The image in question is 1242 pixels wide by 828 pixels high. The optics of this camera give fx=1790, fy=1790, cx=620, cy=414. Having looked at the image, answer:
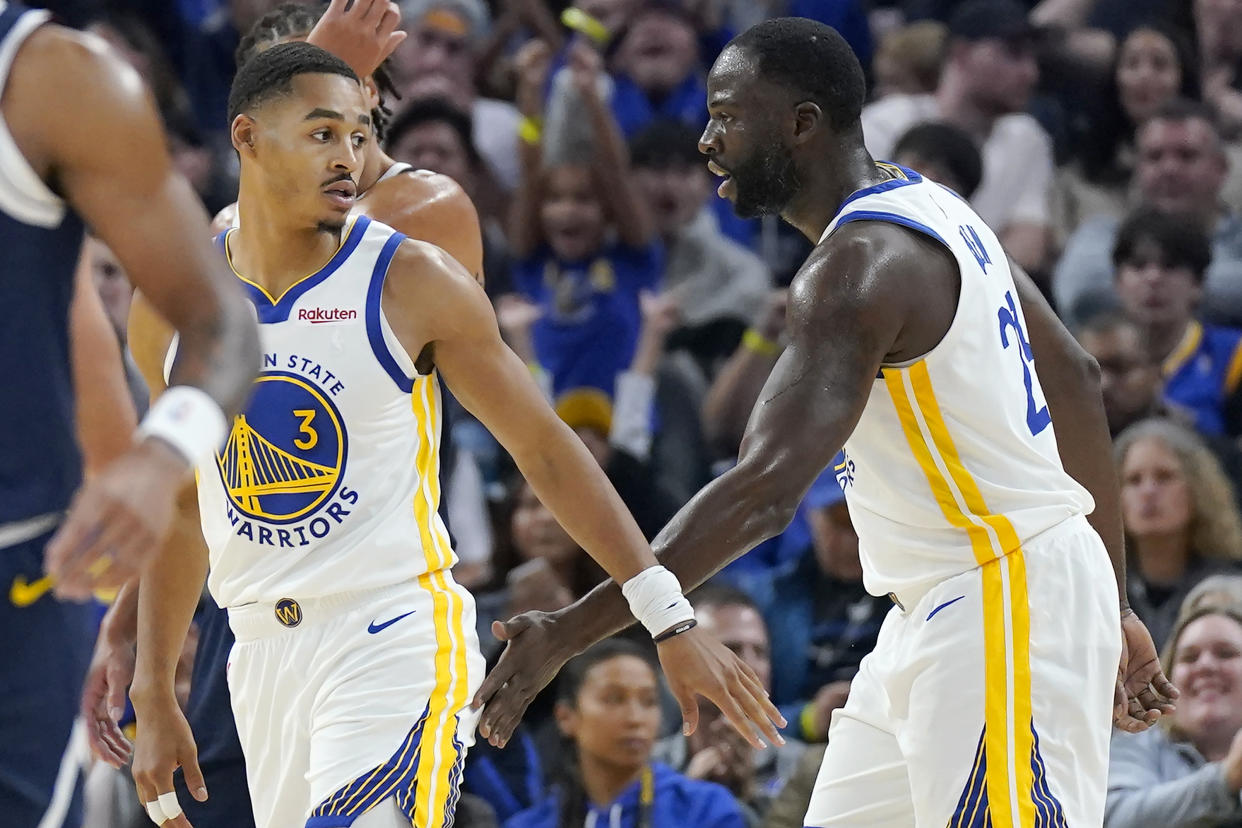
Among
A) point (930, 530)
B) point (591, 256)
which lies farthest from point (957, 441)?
point (591, 256)

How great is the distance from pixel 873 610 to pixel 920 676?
3.01m

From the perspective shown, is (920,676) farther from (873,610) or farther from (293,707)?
(873,610)

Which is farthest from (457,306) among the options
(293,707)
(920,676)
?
(920,676)

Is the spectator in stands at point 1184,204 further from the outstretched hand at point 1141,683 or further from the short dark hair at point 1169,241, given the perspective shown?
the outstretched hand at point 1141,683

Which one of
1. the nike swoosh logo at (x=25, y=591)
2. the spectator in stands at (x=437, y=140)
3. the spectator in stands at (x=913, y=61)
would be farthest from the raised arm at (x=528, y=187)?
the nike swoosh logo at (x=25, y=591)

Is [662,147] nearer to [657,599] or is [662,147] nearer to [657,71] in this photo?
[657,71]

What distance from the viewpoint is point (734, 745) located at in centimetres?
602

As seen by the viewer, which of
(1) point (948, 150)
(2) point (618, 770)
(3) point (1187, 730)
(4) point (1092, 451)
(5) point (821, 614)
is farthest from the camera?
(1) point (948, 150)

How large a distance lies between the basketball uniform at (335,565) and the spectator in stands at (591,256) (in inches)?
177

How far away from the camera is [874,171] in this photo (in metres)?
4.05

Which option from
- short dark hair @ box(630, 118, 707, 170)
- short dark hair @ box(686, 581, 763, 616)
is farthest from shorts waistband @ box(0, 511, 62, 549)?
short dark hair @ box(630, 118, 707, 170)

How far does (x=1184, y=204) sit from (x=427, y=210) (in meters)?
4.90

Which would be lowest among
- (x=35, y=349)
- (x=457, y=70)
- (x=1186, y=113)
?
(x=35, y=349)

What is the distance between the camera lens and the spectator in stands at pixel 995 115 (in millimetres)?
8500
